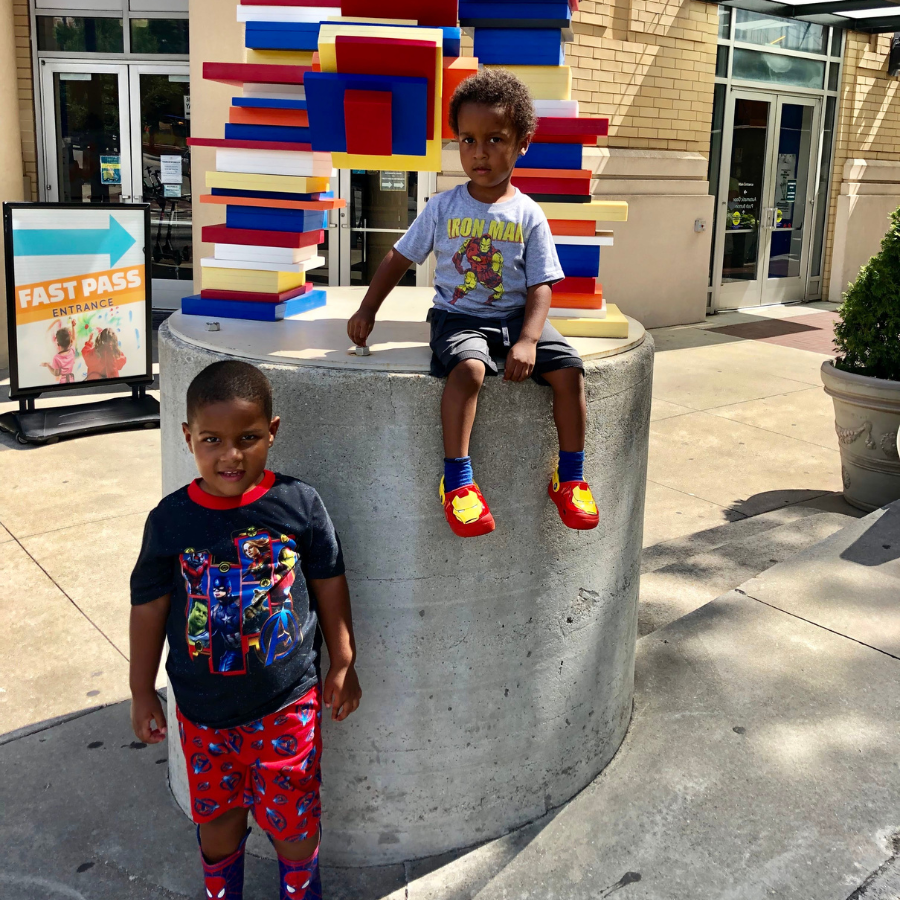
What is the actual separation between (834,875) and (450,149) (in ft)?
27.9

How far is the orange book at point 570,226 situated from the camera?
9.72ft

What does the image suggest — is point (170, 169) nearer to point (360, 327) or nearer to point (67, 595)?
point (67, 595)

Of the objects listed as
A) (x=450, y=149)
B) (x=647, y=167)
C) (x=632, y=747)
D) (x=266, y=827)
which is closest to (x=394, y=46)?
(x=266, y=827)

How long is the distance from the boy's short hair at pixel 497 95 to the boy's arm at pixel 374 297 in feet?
1.27

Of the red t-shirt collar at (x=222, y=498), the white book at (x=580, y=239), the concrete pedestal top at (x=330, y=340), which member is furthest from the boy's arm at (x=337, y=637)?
the white book at (x=580, y=239)

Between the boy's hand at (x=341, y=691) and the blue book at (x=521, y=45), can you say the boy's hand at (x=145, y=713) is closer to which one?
the boy's hand at (x=341, y=691)

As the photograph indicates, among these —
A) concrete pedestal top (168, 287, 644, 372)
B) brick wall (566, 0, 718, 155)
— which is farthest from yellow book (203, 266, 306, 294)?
brick wall (566, 0, 718, 155)

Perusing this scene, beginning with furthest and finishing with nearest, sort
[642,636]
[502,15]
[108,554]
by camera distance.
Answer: [108,554] → [642,636] → [502,15]

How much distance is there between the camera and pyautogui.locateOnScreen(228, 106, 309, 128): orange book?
2953 millimetres

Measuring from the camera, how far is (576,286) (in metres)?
3.00

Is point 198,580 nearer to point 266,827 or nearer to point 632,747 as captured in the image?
point 266,827

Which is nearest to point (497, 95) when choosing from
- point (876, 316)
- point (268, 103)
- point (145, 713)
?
point (268, 103)

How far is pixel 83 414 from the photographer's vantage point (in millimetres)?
6711

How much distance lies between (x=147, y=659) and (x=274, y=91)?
1715 mm
